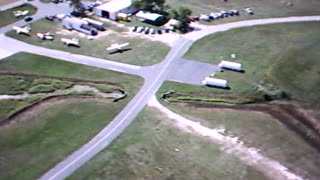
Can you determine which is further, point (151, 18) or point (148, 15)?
point (148, 15)

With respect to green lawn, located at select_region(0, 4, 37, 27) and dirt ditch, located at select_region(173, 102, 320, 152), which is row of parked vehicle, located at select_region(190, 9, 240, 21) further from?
green lawn, located at select_region(0, 4, 37, 27)

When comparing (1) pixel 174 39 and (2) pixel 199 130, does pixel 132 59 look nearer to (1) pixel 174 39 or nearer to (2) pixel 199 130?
(1) pixel 174 39

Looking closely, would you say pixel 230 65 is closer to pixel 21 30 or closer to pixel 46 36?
pixel 46 36


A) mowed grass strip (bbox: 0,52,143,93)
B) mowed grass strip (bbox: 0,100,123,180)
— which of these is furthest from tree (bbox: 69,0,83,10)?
mowed grass strip (bbox: 0,100,123,180)

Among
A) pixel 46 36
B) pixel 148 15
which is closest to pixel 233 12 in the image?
pixel 148 15

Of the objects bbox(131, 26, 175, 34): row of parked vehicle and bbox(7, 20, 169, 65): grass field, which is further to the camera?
bbox(131, 26, 175, 34): row of parked vehicle

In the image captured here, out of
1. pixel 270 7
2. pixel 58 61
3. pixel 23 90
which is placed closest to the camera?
pixel 23 90

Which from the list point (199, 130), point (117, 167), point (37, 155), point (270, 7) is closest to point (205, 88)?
point (199, 130)
